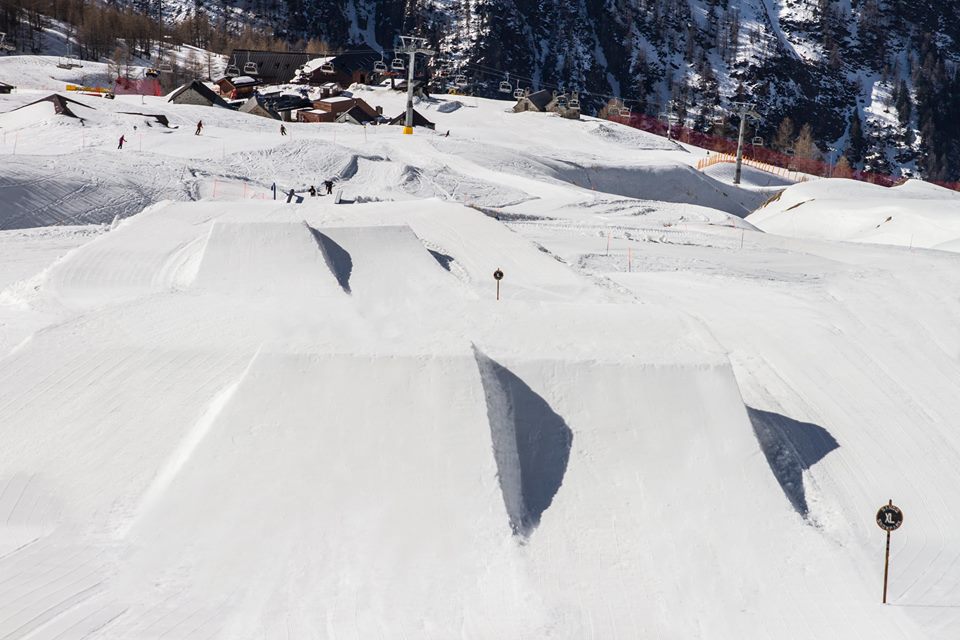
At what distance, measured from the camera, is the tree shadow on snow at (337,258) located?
17422 mm

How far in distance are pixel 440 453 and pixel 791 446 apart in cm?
509

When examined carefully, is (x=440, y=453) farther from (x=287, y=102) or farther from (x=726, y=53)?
(x=726, y=53)

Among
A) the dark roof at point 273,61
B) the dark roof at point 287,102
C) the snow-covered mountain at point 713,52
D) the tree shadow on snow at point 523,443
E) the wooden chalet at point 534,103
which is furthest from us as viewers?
the snow-covered mountain at point 713,52

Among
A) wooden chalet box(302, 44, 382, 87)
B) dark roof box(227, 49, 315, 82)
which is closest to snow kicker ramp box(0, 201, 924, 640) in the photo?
wooden chalet box(302, 44, 382, 87)

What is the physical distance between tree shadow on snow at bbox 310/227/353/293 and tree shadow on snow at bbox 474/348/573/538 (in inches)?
225

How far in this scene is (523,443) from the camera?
11703 millimetres

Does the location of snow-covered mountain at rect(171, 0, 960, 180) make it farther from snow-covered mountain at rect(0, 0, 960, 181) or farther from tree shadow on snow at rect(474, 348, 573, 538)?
tree shadow on snow at rect(474, 348, 573, 538)

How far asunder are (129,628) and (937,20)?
15019 cm

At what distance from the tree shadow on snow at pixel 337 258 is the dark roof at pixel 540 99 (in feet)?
156

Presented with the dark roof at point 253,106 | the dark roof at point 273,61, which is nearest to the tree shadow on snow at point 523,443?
the dark roof at point 253,106

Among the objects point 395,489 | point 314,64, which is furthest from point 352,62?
point 395,489

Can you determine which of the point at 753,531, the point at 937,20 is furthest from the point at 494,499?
the point at 937,20

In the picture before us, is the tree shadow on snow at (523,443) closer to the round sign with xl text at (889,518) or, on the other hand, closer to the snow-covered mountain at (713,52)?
the round sign with xl text at (889,518)

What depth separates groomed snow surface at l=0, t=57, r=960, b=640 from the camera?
31.2 ft
